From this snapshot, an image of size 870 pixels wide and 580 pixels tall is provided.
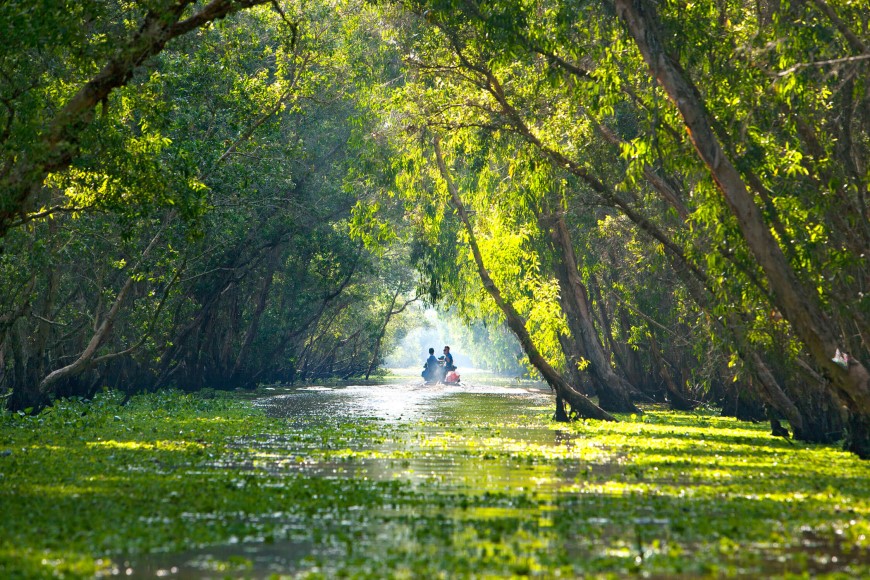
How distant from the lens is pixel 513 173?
23.9 metres

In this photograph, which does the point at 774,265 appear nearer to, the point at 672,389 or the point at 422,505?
the point at 422,505

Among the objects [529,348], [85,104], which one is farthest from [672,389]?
A: [85,104]

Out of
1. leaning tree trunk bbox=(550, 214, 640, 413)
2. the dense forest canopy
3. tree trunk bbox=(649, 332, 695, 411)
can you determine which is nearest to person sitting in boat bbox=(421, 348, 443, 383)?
the dense forest canopy

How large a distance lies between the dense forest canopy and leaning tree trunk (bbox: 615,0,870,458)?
0.14 feet

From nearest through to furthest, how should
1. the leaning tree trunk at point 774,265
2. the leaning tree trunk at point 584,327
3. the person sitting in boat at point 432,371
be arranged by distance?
the leaning tree trunk at point 774,265
the leaning tree trunk at point 584,327
the person sitting in boat at point 432,371

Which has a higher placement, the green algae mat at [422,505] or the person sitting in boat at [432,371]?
the person sitting in boat at [432,371]

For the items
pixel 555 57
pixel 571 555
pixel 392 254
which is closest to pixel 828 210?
pixel 555 57

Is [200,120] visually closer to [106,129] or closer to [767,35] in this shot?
[106,129]

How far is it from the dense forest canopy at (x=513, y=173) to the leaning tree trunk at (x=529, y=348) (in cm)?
9

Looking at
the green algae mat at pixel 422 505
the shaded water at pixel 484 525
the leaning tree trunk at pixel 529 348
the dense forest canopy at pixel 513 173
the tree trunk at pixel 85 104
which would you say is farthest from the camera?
the leaning tree trunk at pixel 529 348

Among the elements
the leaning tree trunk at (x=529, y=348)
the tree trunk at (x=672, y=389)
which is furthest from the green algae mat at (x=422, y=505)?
the tree trunk at (x=672, y=389)

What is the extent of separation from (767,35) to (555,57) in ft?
12.3

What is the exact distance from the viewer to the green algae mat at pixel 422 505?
8.32m

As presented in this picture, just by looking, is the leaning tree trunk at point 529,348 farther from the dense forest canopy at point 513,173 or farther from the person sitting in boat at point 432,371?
the person sitting in boat at point 432,371
